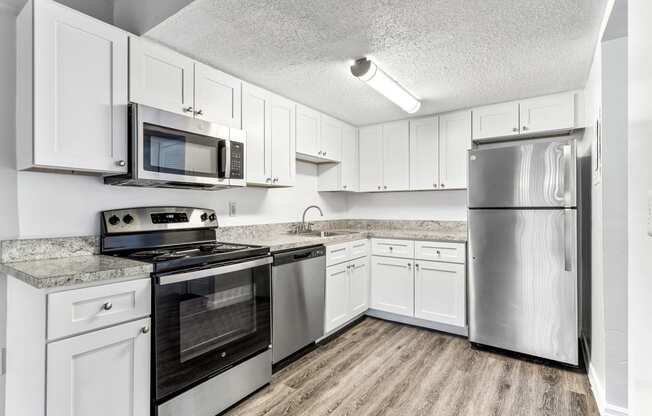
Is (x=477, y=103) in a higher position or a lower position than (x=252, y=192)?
higher

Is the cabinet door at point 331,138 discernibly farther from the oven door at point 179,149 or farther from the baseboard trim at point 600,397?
the baseboard trim at point 600,397

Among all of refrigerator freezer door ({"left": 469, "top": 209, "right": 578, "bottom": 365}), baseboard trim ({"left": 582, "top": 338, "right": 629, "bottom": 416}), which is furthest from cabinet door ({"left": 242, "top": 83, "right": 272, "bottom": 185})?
baseboard trim ({"left": 582, "top": 338, "right": 629, "bottom": 416})

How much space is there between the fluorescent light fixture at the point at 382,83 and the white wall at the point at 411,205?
3.81 ft

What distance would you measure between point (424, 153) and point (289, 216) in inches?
62.6

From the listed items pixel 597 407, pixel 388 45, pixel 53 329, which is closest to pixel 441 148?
pixel 388 45

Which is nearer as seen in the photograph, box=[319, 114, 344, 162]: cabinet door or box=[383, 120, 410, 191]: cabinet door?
box=[319, 114, 344, 162]: cabinet door

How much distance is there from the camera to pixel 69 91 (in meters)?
1.60

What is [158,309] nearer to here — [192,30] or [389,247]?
[192,30]

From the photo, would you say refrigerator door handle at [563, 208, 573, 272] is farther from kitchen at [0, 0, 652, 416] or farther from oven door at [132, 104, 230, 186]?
oven door at [132, 104, 230, 186]

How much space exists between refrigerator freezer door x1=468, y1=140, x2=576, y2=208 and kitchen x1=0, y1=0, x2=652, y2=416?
15 mm

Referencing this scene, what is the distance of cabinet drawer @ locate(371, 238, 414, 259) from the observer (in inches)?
127

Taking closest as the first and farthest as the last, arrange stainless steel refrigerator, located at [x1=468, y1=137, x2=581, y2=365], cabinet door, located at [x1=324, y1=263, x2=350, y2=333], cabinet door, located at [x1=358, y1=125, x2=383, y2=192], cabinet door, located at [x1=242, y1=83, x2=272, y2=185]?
1. stainless steel refrigerator, located at [x1=468, y1=137, x2=581, y2=365]
2. cabinet door, located at [x1=242, y1=83, x2=272, y2=185]
3. cabinet door, located at [x1=324, y1=263, x2=350, y2=333]
4. cabinet door, located at [x1=358, y1=125, x2=383, y2=192]

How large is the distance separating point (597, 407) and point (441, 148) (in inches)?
93.3

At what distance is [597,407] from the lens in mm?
1960
